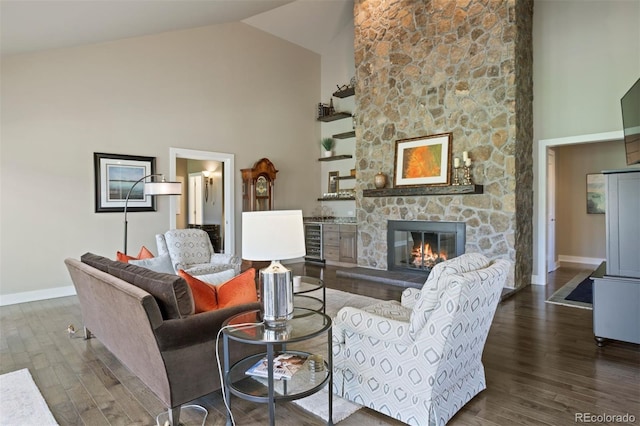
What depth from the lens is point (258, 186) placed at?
7.24m

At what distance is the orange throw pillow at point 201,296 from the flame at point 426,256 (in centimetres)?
419

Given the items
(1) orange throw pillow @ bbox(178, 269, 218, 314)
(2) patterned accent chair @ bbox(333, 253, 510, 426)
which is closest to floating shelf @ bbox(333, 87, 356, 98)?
(2) patterned accent chair @ bbox(333, 253, 510, 426)

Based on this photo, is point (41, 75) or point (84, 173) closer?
point (41, 75)

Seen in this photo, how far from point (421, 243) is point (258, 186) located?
320 cm

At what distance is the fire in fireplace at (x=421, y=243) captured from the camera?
5.65m

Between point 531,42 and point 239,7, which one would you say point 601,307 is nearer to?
point 531,42

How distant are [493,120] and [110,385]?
5252 millimetres

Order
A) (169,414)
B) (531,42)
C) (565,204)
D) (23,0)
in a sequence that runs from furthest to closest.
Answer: (565,204) < (531,42) < (23,0) < (169,414)

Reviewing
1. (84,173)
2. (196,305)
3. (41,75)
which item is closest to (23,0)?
(41,75)

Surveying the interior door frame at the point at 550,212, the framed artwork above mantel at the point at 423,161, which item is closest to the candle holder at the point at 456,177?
the framed artwork above mantel at the point at 423,161

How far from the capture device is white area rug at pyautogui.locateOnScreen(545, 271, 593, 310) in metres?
4.44

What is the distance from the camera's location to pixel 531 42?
5.64 meters

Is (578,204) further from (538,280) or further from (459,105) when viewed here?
(459,105)

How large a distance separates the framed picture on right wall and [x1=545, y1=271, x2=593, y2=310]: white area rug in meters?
1.66
